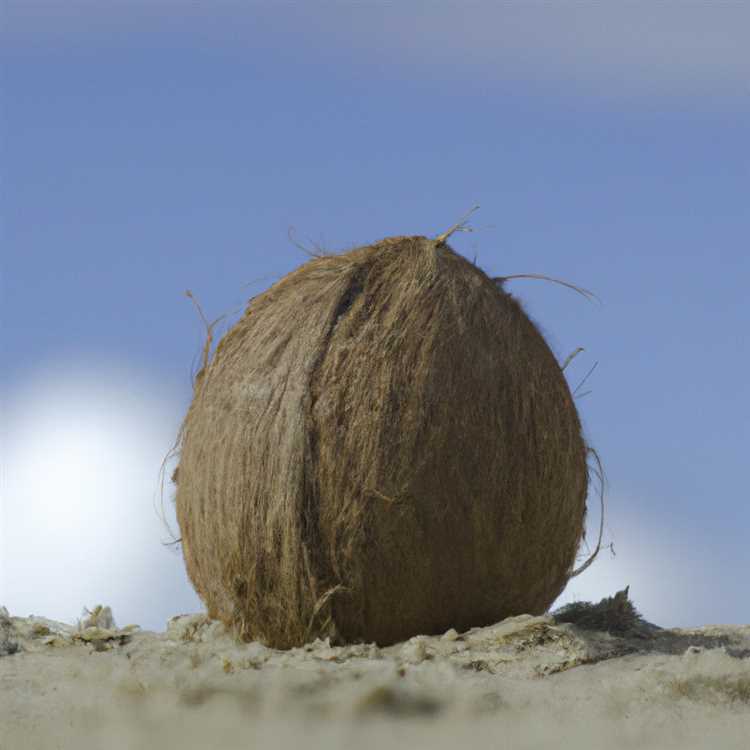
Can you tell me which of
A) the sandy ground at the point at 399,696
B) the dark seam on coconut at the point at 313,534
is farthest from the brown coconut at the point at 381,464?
the sandy ground at the point at 399,696

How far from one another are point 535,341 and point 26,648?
4675mm

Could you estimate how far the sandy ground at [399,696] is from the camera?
6793 mm

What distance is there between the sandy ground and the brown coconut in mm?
345

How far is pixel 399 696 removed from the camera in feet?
23.9

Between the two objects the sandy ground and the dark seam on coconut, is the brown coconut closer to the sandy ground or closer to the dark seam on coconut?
the dark seam on coconut

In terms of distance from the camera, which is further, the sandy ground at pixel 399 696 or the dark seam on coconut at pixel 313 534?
the dark seam on coconut at pixel 313 534

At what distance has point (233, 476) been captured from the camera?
28.5 feet

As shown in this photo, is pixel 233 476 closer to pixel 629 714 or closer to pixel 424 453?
pixel 424 453

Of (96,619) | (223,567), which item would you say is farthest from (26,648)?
(223,567)

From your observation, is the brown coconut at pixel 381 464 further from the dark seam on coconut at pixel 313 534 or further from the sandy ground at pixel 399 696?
the sandy ground at pixel 399 696

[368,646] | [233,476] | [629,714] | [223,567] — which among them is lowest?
[629,714]

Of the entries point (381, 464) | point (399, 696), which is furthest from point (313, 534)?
point (399, 696)

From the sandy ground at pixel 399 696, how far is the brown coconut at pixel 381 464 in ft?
1.13

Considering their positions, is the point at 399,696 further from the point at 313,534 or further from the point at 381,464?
the point at 381,464
